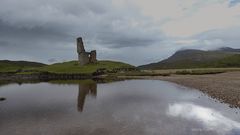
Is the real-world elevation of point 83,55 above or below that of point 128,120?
above

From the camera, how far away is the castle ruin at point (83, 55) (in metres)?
145

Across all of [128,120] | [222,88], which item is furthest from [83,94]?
[222,88]

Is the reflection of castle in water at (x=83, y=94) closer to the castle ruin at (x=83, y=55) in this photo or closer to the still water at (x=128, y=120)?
the still water at (x=128, y=120)

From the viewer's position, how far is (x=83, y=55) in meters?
148

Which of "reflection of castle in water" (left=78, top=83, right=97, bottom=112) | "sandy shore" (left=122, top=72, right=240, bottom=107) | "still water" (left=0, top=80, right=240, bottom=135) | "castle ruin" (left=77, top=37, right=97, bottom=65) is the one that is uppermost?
"castle ruin" (left=77, top=37, right=97, bottom=65)

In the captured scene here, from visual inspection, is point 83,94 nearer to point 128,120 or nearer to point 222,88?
point 128,120

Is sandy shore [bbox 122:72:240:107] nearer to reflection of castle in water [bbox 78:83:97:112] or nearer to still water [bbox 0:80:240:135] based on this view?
still water [bbox 0:80:240:135]

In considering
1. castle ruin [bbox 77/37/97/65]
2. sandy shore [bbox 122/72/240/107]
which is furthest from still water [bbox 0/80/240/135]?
castle ruin [bbox 77/37/97/65]

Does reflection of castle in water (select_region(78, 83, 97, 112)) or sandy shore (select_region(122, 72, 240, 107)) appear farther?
reflection of castle in water (select_region(78, 83, 97, 112))

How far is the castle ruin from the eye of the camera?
145m

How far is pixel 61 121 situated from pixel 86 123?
295cm

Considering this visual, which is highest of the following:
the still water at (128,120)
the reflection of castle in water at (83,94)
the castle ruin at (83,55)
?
the castle ruin at (83,55)

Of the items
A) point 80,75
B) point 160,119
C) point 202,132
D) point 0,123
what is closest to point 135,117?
point 160,119

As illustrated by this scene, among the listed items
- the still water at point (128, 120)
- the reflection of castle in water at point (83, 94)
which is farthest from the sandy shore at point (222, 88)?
the reflection of castle in water at point (83, 94)
